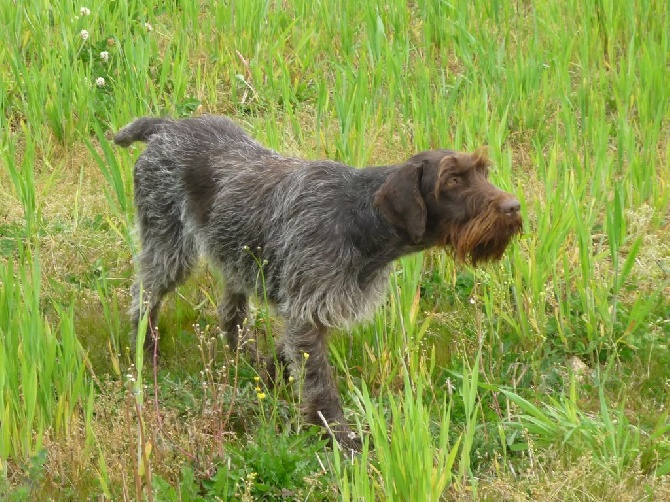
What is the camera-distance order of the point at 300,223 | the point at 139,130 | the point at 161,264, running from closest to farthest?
the point at 300,223 → the point at 161,264 → the point at 139,130

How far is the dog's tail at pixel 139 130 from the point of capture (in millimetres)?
5461

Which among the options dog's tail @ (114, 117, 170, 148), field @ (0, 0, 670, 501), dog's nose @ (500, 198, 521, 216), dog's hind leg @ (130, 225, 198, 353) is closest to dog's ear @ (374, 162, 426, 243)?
dog's nose @ (500, 198, 521, 216)

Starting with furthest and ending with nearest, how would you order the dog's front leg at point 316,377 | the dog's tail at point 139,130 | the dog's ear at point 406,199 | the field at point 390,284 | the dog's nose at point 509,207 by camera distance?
the dog's tail at point 139,130 → the dog's front leg at point 316,377 → the dog's ear at point 406,199 → the dog's nose at point 509,207 → the field at point 390,284

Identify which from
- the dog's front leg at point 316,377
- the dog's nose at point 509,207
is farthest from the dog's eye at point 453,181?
the dog's front leg at point 316,377

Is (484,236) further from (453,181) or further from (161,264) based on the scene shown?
(161,264)

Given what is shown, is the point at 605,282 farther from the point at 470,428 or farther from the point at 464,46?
the point at 464,46

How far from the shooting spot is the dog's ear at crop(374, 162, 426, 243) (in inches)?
165

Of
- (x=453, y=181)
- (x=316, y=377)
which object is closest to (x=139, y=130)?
(x=316, y=377)

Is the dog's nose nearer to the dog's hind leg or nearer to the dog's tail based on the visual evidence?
the dog's hind leg

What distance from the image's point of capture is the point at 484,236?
13.5 feet

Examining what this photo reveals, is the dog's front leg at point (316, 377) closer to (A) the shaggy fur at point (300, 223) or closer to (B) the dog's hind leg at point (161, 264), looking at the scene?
(A) the shaggy fur at point (300, 223)

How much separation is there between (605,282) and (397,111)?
2.28 metres

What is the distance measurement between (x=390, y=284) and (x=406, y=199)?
0.59 metres

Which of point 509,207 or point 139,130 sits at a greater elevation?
point 509,207
